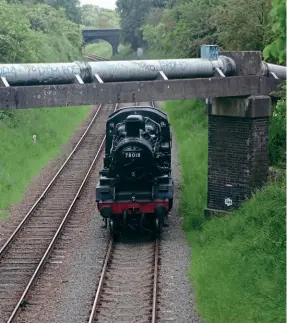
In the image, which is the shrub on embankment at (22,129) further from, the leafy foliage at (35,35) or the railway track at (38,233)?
the railway track at (38,233)

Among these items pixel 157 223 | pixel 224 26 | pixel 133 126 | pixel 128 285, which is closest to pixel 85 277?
pixel 128 285

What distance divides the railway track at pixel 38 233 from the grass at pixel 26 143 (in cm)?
116

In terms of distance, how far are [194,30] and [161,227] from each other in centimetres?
1766

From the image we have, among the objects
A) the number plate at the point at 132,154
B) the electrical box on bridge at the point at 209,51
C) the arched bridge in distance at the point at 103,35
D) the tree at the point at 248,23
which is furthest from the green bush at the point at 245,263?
the arched bridge in distance at the point at 103,35

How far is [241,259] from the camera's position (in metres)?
15.7

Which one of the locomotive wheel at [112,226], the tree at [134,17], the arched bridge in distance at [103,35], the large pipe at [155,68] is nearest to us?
the large pipe at [155,68]

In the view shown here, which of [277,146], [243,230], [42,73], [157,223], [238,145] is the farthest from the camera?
[277,146]

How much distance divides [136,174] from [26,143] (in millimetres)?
14986

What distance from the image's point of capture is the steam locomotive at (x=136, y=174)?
60.1 ft

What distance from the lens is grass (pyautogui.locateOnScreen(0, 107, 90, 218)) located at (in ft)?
84.3

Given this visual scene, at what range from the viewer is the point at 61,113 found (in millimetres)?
43188

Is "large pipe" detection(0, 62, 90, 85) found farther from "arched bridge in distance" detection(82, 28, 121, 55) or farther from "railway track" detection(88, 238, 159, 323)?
"arched bridge in distance" detection(82, 28, 121, 55)

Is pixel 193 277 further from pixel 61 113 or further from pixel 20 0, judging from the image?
pixel 20 0

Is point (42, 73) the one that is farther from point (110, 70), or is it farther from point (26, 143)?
point (26, 143)
